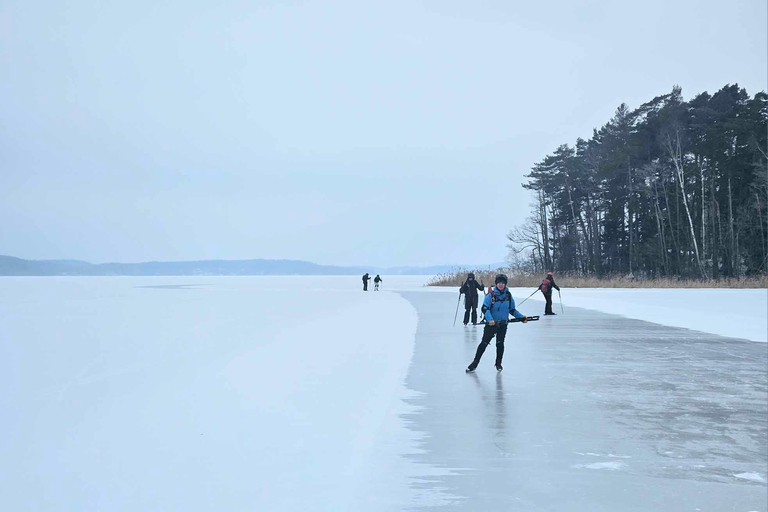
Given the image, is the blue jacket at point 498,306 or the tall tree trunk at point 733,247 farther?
the tall tree trunk at point 733,247

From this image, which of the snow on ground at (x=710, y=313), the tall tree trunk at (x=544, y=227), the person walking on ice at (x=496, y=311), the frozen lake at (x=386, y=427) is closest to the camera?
the frozen lake at (x=386, y=427)

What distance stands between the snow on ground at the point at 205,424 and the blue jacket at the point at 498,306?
1.78 m

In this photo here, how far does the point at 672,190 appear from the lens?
204 feet

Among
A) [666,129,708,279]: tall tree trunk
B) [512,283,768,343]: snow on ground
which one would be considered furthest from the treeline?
[512,283,768,343]: snow on ground

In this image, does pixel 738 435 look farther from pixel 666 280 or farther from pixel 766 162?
pixel 766 162

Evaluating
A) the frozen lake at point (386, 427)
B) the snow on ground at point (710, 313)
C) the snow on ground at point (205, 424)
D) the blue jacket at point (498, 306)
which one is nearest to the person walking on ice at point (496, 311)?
the blue jacket at point (498, 306)

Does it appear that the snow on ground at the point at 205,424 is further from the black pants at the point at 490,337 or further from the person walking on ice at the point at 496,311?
the person walking on ice at the point at 496,311

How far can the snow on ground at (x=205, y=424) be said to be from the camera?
544cm

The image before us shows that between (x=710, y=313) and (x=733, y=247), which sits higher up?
(x=733, y=247)

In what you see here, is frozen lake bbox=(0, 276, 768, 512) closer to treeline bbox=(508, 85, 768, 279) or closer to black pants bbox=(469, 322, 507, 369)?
black pants bbox=(469, 322, 507, 369)

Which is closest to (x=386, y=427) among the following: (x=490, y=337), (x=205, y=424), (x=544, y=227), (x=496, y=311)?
(x=205, y=424)

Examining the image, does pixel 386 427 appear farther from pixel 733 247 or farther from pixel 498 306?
pixel 733 247

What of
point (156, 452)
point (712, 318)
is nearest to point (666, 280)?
point (712, 318)

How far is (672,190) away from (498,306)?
185 feet
